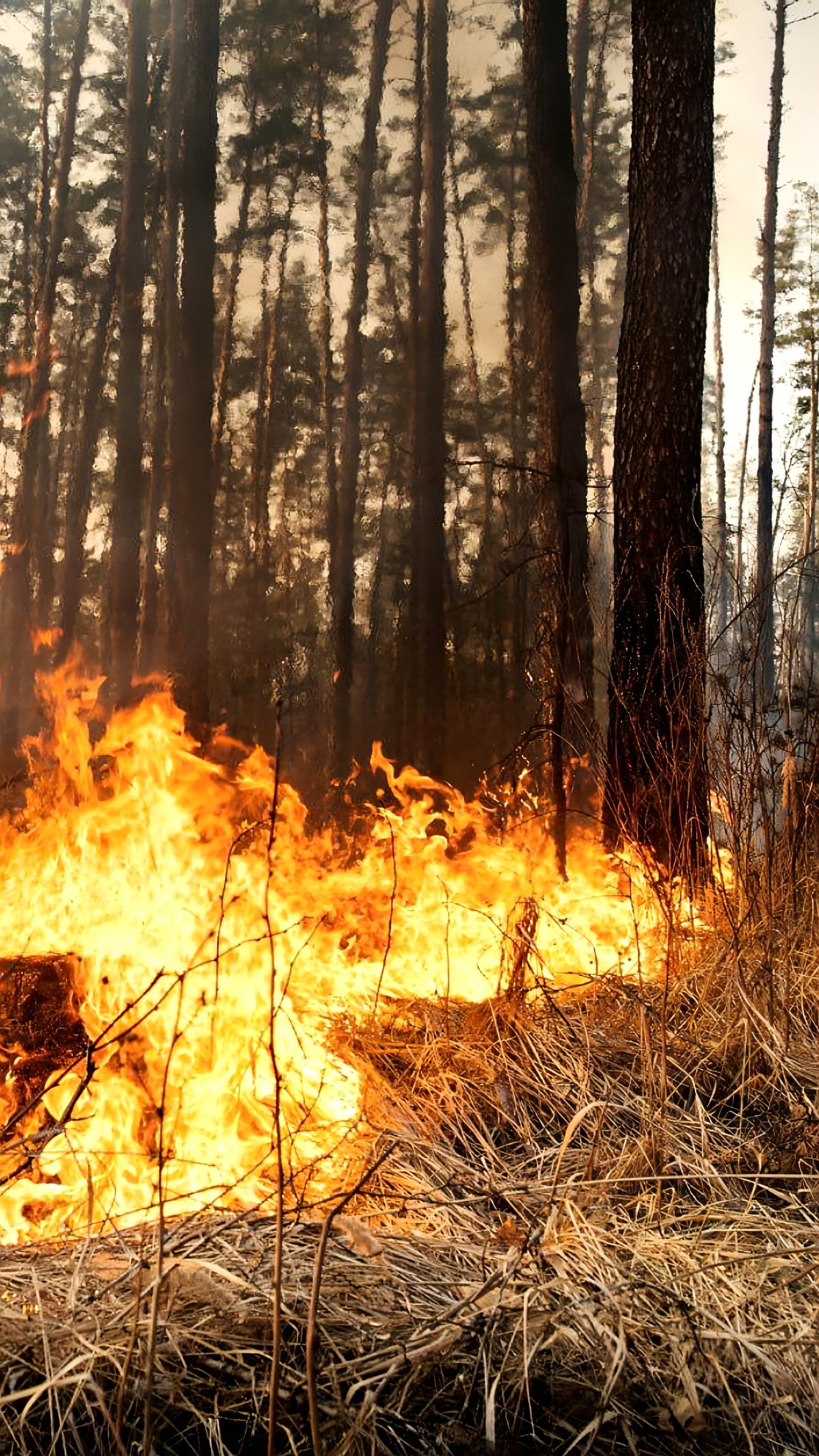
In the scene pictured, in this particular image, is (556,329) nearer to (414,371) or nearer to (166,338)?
(414,371)

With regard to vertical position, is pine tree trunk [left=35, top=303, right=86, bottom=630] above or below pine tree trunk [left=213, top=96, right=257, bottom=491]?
below

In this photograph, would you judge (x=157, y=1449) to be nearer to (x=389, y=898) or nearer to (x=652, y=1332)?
(x=652, y=1332)

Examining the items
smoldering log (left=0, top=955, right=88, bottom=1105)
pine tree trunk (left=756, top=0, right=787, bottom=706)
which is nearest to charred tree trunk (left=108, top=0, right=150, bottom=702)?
smoldering log (left=0, top=955, right=88, bottom=1105)

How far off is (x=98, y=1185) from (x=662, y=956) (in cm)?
195

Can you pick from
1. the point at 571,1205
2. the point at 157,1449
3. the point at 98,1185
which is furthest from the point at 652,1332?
→ the point at 98,1185

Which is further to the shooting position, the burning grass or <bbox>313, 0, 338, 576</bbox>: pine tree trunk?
<bbox>313, 0, 338, 576</bbox>: pine tree trunk

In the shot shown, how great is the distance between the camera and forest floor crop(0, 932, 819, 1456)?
144 cm

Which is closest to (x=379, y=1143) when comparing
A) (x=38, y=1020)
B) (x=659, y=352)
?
(x=38, y=1020)

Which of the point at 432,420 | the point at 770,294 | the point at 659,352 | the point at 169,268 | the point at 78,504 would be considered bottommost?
the point at 659,352

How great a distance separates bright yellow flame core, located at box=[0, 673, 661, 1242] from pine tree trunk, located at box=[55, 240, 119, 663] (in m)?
8.42

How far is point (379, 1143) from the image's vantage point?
2.59 metres

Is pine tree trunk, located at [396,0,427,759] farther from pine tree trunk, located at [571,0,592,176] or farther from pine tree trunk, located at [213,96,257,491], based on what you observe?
pine tree trunk, located at [571,0,592,176]

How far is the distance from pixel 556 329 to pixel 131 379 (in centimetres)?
538

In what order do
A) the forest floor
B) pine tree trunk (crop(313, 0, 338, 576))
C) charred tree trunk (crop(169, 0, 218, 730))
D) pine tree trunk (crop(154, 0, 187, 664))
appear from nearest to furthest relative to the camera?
the forest floor
charred tree trunk (crop(169, 0, 218, 730))
pine tree trunk (crop(154, 0, 187, 664))
pine tree trunk (crop(313, 0, 338, 576))
